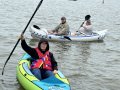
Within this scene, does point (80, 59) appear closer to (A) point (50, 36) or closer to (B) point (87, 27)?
(A) point (50, 36)

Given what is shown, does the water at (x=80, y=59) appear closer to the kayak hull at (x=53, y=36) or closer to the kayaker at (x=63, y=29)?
the kayak hull at (x=53, y=36)

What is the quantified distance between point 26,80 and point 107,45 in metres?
8.69

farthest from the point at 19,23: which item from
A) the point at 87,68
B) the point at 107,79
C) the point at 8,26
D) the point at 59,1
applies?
the point at 59,1

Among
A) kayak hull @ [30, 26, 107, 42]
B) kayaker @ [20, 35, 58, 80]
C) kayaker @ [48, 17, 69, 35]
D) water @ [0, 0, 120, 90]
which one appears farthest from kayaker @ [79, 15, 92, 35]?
kayaker @ [20, 35, 58, 80]

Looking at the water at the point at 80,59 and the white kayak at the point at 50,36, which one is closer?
the water at the point at 80,59

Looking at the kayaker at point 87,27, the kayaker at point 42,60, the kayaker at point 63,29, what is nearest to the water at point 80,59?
the kayaker at point 63,29

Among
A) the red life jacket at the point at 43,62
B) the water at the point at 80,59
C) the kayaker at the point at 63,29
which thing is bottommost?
the water at the point at 80,59

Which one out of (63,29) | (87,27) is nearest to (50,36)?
(63,29)

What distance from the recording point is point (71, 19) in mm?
26750

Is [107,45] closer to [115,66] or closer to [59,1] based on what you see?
[115,66]

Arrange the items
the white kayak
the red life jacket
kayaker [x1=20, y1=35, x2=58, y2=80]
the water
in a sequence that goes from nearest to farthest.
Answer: kayaker [x1=20, y1=35, x2=58, y2=80] → the red life jacket → the water → the white kayak

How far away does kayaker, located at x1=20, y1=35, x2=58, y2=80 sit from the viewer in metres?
9.69

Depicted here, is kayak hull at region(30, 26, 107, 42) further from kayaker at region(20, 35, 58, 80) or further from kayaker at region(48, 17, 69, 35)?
kayaker at region(20, 35, 58, 80)

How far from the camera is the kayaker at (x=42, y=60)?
9.69 m
